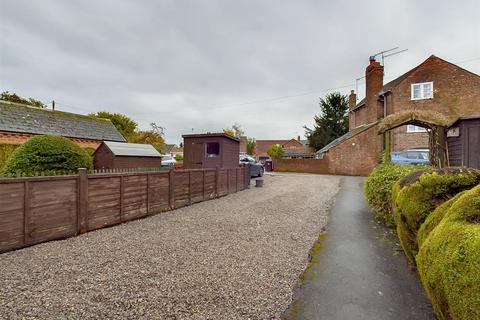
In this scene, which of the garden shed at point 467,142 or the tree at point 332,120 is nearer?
the garden shed at point 467,142

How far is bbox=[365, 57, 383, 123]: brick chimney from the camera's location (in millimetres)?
23141

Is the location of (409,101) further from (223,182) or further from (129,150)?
(129,150)

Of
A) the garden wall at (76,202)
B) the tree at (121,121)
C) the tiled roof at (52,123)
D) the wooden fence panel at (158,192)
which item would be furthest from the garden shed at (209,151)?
the tree at (121,121)

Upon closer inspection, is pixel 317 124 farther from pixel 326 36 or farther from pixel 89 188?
pixel 89 188

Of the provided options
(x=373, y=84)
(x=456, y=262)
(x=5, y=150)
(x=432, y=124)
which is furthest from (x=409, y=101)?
(x=5, y=150)

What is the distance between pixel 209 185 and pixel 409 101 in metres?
19.6

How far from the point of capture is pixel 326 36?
12.3 m

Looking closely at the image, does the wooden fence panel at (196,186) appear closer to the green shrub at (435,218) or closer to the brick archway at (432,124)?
the brick archway at (432,124)

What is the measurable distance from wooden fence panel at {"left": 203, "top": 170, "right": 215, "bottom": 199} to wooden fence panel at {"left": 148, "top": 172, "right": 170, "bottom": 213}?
237 cm

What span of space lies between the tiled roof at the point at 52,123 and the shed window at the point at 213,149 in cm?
1102

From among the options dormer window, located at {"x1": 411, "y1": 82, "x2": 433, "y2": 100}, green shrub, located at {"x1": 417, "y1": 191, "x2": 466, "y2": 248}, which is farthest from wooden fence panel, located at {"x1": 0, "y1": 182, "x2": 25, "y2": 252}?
dormer window, located at {"x1": 411, "y1": 82, "x2": 433, "y2": 100}

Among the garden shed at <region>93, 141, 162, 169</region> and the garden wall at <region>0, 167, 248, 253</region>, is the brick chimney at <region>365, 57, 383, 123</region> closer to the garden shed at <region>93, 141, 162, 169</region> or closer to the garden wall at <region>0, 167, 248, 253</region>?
the garden shed at <region>93, 141, 162, 169</region>

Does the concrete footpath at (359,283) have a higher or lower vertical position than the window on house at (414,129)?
lower

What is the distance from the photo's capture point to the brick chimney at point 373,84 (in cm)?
2314
